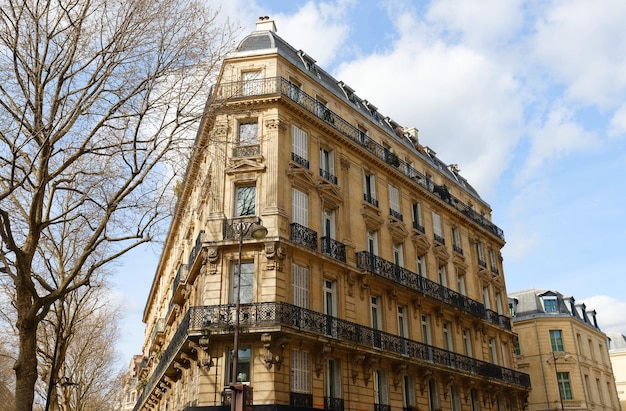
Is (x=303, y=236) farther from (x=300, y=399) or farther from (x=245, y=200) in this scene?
(x=300, y=399)

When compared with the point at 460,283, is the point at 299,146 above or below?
above

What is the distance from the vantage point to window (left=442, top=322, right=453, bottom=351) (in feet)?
87.5

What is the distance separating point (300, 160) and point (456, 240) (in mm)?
13289

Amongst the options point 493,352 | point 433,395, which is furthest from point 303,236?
point 493,352

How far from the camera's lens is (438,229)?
2964 cm

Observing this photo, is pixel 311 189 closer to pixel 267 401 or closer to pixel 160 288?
pixel 267 401

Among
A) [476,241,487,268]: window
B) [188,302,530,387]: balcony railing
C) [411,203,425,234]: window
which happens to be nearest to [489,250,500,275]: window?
[476,241,487,268]: window

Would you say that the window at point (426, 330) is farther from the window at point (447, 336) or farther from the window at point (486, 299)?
the window at point (486, 299)

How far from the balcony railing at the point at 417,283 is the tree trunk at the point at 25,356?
41.7ft

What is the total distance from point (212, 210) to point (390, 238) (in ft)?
29.0

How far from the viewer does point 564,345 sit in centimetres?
4009

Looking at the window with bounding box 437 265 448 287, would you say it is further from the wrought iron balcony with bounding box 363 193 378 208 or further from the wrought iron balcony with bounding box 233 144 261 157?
the wrought iron balcony with bounding box 233 144 261 157

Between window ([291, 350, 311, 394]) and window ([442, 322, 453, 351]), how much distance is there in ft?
33.1

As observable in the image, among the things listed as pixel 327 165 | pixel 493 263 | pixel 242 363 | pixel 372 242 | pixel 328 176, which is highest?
pixel 327 165
